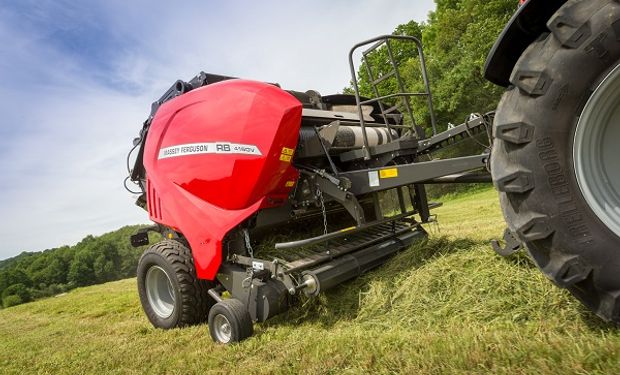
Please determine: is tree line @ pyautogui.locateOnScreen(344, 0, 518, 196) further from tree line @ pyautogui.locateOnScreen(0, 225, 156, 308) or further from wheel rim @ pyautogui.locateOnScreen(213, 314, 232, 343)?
tree line @ pyautogui.locateOnScreen(0, 225, 156, 308)

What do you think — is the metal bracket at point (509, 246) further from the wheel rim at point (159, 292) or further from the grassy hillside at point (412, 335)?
the wheel rim at point (159, 292)

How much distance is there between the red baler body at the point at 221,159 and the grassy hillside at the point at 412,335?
0.96m

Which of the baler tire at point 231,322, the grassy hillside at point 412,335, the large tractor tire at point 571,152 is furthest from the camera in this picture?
the baler tire at point 231,322

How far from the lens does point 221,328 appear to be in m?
3.49

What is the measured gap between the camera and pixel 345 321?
3.25 metres

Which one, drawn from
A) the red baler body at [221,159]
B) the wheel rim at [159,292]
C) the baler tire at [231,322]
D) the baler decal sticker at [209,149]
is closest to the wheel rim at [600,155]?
the red baler body at [221,159]

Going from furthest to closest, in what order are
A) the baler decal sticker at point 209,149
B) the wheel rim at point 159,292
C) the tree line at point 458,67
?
the tree line at point 458,67, the wheel rim at point 159,292, the baler decal sticker at point 209,149

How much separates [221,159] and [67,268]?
44705 mm

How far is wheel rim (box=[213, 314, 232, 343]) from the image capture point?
11.2ft

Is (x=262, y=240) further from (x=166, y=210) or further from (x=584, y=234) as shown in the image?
(x=584, y=234)

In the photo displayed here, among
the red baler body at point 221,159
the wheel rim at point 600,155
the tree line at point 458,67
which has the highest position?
the tree line at point 458,67

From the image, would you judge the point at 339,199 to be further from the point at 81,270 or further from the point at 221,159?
the point at 81,270

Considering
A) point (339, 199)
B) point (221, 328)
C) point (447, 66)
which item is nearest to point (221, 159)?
point (339, 199)

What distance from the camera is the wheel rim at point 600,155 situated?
180 cm
